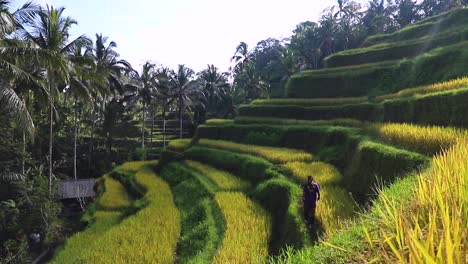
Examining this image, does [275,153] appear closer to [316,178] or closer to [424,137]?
[316,178]

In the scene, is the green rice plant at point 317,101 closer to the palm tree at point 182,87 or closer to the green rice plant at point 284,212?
the green rice plant at point 284,212

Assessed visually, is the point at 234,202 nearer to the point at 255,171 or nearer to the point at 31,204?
the point at 255,171

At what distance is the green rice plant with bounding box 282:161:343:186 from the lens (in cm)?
1312

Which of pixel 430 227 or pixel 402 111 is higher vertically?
pixel 402 111

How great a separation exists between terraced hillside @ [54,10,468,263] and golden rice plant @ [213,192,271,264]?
5cm

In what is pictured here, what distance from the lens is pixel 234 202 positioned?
44.2ft

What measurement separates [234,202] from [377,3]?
51977 millimetres

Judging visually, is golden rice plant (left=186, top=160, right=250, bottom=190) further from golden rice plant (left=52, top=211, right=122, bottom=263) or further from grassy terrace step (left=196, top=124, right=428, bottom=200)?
golden rice plant (left=52, top=211, right=122, bottom=263)

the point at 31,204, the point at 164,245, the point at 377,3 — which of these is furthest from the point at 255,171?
the point at 377,3

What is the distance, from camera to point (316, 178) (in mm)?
13188

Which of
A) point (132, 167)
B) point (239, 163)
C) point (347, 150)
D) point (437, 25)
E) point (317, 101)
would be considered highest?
point (437, 25)

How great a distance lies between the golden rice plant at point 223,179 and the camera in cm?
1608

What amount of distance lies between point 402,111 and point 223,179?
7560 mm

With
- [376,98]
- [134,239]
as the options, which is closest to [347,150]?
[376,98]
